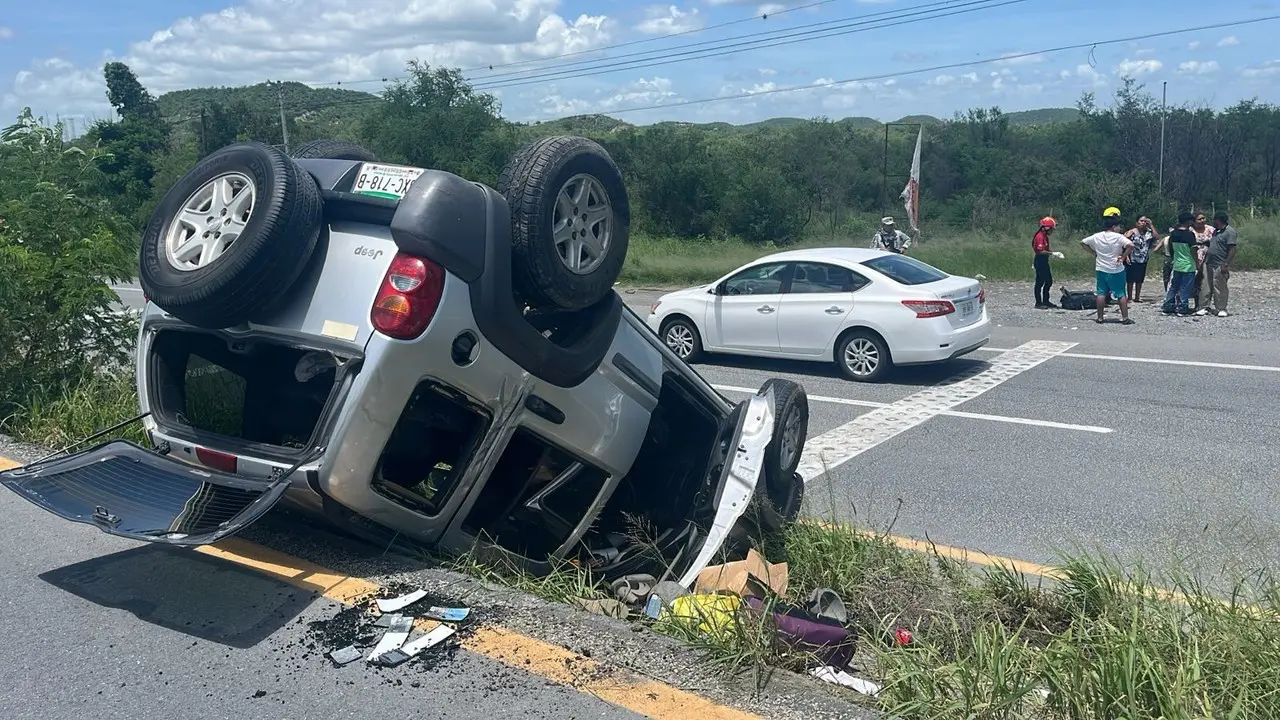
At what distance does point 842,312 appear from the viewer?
40.0ft

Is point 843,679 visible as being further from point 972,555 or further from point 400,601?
point 972,555

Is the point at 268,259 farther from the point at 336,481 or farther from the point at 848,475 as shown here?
the point at 848,475

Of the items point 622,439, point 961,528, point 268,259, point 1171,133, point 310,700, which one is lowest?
point 961,528

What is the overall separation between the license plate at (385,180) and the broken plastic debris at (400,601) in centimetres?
155

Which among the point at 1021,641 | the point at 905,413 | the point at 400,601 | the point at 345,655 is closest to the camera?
the point at 345,655

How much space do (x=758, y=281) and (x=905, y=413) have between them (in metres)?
3.40

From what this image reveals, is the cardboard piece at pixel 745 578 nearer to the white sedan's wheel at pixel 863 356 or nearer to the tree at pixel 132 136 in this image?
the tree at pixel 132 136

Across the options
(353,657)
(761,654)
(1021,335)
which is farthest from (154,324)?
(1021,335)

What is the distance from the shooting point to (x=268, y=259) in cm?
392

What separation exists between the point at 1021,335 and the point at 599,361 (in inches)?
470

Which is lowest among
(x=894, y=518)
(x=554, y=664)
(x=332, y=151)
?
(x=894, y=518)

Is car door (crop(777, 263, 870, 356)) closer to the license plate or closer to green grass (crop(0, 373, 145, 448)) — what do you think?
green grass (crop(0, 373, 145, 448))

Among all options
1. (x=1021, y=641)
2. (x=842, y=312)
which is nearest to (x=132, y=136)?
(x=842, y=312)

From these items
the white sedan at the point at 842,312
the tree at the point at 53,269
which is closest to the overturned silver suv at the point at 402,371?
the tree at the point at 53,269
